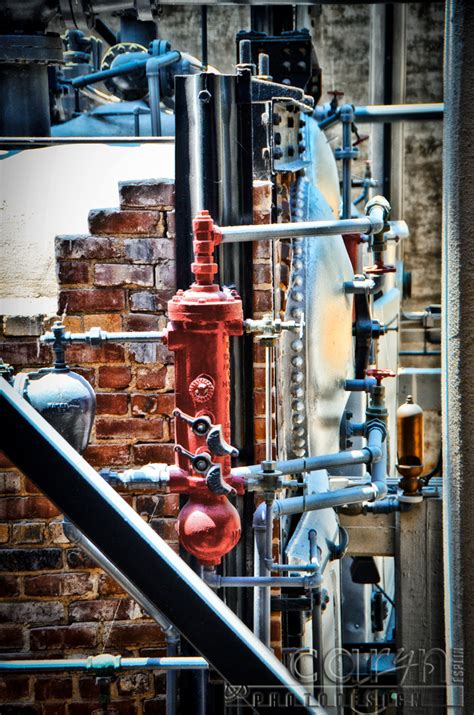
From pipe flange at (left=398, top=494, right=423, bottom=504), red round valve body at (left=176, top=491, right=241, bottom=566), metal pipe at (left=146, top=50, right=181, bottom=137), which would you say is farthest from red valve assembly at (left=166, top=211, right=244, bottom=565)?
metal pipe at (left=146, top=50, right=181, bottom=137)

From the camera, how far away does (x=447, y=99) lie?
165 centimetres

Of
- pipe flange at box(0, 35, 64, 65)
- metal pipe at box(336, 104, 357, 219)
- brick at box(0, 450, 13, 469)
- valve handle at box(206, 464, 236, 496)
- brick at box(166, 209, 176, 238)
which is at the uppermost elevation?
pipe flange at box(0, 35, 64, 65)

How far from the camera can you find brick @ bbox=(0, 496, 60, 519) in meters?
2.68

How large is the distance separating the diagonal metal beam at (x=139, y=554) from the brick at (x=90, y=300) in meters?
0.92

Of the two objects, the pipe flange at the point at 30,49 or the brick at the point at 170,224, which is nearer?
the brick at the point at 170,224

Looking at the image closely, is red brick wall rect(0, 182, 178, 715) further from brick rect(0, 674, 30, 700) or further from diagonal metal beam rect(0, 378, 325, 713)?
diagonal metal beam rect(0, 378, 325, 713)

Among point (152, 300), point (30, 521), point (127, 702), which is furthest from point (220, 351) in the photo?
point (127, 702)

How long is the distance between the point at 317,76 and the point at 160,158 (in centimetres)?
194

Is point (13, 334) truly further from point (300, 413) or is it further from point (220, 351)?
point (300, 413)

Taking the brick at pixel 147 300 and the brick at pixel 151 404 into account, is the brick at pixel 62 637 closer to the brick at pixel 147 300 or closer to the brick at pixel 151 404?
the brick at pixel 151 404

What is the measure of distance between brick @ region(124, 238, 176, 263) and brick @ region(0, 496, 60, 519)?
0.74 meters

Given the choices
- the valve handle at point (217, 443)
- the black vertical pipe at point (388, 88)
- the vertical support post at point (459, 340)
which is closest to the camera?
the vertical support post at point (459, 340)

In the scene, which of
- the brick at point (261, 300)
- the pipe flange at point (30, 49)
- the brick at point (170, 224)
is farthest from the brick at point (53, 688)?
the pipe flange at point (30, 49)

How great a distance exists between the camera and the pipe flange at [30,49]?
11.5 feet
